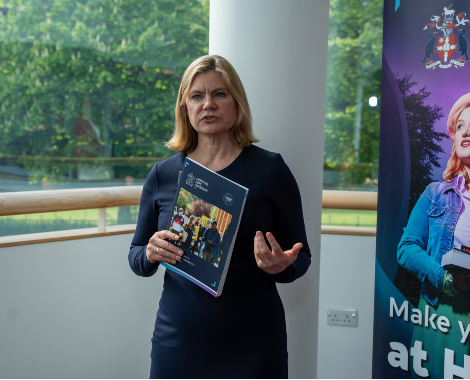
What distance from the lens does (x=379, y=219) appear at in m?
1.79

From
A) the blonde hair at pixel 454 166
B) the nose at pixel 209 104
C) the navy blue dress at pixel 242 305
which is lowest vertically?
the navy blue dress at pixel 242 305

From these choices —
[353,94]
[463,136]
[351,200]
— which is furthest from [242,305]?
[353,94]

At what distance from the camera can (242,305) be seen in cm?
118

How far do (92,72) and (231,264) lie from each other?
3.22 m

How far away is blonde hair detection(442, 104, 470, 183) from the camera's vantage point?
5.08ft

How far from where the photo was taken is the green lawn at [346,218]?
8.13 feet

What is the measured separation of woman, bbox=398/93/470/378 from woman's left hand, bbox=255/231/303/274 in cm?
81

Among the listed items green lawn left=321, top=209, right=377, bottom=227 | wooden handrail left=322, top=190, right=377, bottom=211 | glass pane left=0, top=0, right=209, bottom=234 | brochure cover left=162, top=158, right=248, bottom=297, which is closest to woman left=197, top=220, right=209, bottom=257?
brochure cover left=162, top=158, right=248, bottom=297

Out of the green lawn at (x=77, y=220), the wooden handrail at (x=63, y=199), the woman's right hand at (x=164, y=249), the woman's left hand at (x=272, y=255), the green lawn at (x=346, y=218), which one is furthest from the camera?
the green lawn at (x=346, y=218)

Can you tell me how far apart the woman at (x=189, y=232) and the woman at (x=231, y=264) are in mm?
34

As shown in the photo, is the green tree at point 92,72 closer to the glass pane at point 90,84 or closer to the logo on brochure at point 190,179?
the glass pane at point 90,84

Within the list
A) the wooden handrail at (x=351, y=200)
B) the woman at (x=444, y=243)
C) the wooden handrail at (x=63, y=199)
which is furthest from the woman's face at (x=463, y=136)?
the wooden handrail at (x=63, y=199)

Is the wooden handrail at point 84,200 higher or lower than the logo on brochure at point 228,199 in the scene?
lower

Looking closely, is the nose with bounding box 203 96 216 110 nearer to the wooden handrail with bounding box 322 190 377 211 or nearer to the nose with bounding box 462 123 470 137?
the nose with bounding box 462 123 470 137
